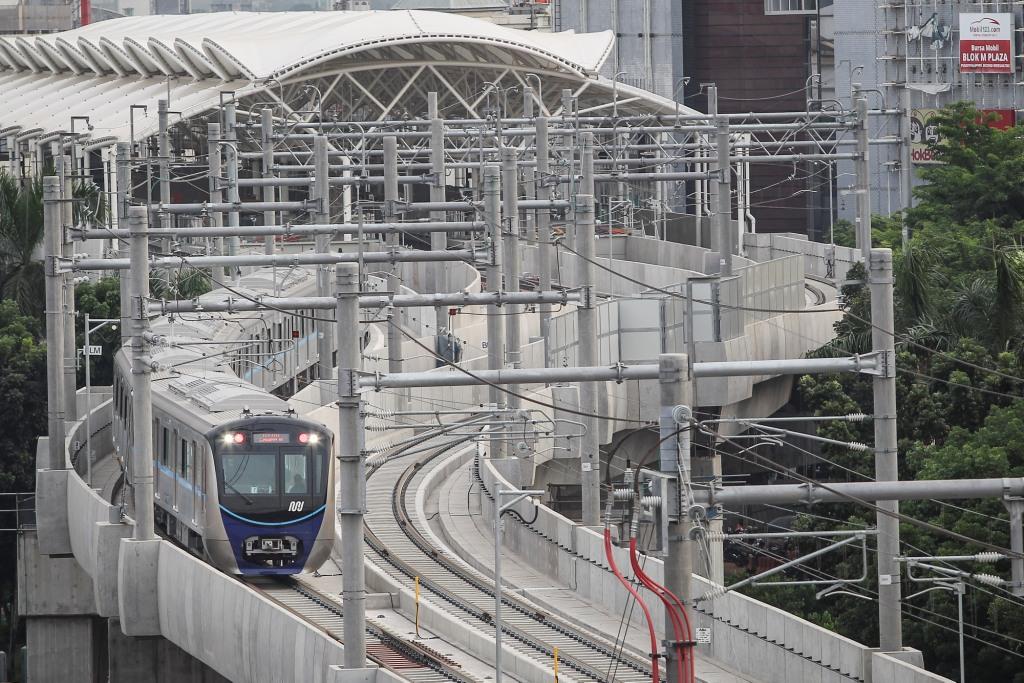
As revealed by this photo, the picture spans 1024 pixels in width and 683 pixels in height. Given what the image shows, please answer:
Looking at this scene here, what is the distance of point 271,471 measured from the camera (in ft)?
98.5

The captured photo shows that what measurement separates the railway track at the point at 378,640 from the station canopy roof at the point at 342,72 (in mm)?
59054

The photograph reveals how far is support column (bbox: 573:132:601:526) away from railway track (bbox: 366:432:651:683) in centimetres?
216

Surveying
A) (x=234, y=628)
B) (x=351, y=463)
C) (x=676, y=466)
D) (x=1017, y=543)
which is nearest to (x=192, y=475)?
(x=234, y=628)

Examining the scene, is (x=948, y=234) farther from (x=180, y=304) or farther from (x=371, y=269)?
(x=180, y=304)

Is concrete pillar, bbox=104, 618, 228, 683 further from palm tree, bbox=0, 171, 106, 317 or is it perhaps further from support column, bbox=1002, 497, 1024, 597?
palm tree, bbox=0, 171, 106, 317

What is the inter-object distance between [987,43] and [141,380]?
70.0 meters

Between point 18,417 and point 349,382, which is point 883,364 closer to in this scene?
point 349,382

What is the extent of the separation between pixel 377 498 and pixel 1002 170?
3151cm

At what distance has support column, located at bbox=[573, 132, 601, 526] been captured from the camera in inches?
1283

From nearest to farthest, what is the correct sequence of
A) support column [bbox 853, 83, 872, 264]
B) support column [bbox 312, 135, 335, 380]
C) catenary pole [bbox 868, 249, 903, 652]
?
catenary pole [bbox 868, 249, 903, 652]
support column [bbox 312, 135, 335, 380]
support column [bbox 853, 83, 872, 264]

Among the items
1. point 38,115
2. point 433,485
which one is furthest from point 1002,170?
point 38,115

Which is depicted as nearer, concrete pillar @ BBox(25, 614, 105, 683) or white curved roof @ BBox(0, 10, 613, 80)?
concrete pillar @ BBox(25, 614, 105, 683)

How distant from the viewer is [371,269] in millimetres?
69750

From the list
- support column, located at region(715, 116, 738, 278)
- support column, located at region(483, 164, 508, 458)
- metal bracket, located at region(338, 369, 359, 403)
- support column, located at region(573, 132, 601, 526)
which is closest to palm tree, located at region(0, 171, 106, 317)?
support column, located at region(715, 116, 738, 278)
